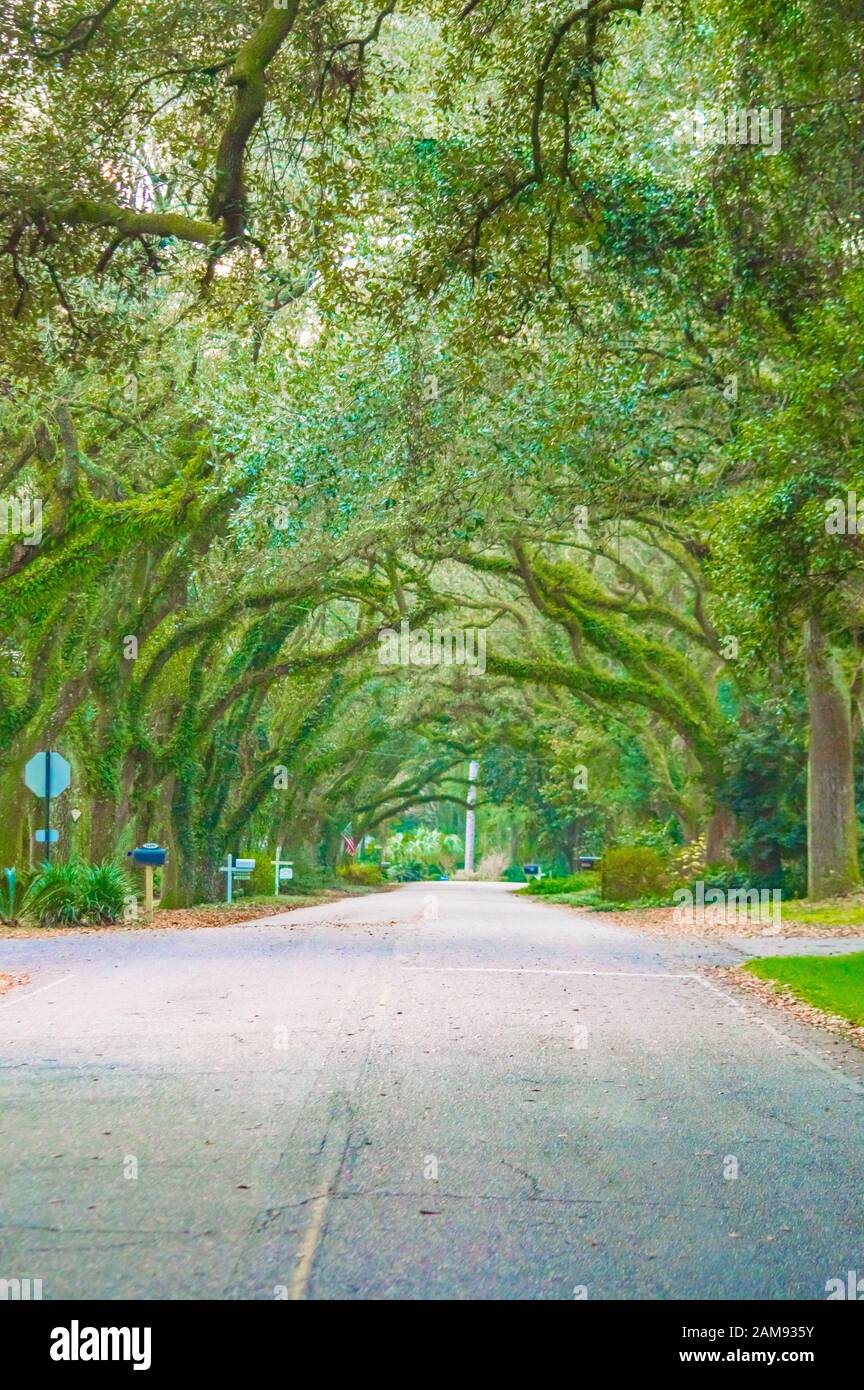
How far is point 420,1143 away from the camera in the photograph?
6.82m

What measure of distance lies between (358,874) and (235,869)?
24950mm

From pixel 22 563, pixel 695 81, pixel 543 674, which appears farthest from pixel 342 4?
pixel 543 674

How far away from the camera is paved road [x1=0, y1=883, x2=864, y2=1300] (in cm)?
495

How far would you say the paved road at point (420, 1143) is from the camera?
495cm

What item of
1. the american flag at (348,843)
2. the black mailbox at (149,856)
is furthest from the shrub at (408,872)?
the black mailbox at (149,856)

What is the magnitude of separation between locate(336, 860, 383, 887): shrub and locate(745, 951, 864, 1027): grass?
43.1m

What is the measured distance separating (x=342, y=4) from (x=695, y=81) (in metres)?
5.57

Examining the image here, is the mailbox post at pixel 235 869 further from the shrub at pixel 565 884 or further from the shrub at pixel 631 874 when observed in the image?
the shrub at pixel 565 884

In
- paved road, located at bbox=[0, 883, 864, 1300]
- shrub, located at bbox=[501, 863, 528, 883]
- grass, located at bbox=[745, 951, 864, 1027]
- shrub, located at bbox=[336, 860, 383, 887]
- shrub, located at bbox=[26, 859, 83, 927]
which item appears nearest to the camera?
paved road, located at bbox=[0, 883, 864, 1300]

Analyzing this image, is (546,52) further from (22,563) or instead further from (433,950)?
(22,563)

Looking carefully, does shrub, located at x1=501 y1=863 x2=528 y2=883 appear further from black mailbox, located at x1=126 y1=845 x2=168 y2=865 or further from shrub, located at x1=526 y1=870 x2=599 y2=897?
black mailbox, located at x1=126 y1=845 x2=168 y2=865

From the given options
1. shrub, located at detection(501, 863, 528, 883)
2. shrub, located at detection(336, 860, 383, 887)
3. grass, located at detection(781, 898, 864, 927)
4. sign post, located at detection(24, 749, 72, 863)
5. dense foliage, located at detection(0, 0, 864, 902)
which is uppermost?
dense foliage, located at detection(0, 0, 864, 902)

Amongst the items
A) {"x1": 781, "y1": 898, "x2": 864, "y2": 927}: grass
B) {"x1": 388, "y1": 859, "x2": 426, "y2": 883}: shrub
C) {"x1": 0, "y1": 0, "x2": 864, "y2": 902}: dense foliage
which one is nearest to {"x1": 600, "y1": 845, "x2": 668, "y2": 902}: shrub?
{"x1": 0, "y1": 0, "x2": 864, "y2": 902}: dense foliage

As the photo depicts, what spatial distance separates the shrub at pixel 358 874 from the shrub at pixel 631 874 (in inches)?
1049
